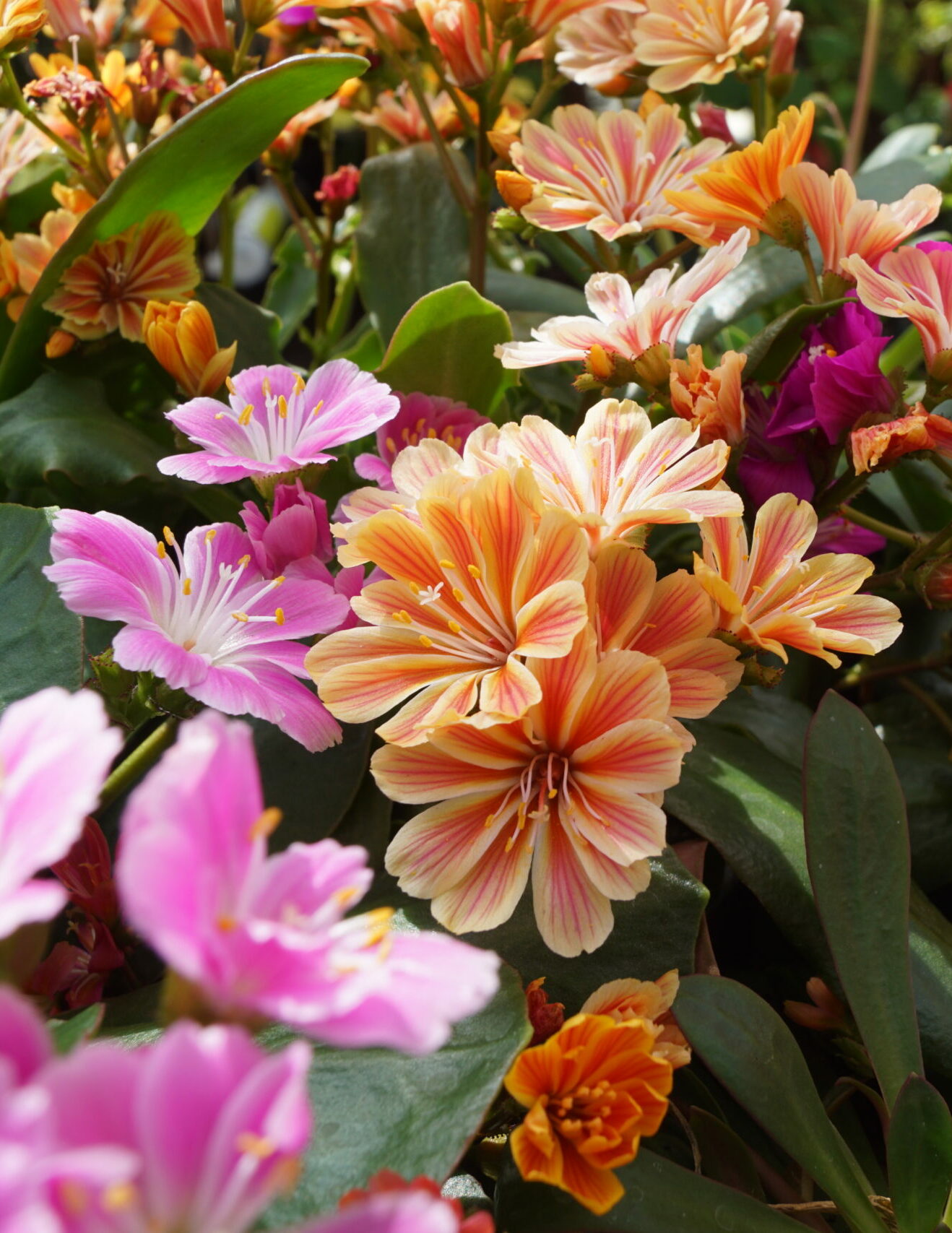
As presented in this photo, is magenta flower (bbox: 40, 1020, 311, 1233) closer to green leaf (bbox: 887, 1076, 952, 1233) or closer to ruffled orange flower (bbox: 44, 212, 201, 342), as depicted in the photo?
green leaf (bbox: 887, 1076, 952, 1233)

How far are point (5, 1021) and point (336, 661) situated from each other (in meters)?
0.22

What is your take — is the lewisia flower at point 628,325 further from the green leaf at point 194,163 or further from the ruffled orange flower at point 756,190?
the green leaf at point 194,163

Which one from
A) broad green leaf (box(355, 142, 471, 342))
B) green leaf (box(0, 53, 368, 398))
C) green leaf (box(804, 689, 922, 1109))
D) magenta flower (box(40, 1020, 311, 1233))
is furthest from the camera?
broad green leaf (box(355, 142, 471, 342))

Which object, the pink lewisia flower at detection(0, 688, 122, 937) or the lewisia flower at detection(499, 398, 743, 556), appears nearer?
the pink lewisia flower at detection(0, 688, 122, 937)

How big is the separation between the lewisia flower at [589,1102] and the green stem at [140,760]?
196 mm

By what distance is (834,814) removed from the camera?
0.47 meters

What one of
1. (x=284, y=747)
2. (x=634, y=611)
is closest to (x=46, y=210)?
(x=284, y=747)

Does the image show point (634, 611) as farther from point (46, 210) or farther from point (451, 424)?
point (46, 210)

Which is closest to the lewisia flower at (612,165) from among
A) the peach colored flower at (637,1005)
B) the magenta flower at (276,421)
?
the magenta flower at (276,421)

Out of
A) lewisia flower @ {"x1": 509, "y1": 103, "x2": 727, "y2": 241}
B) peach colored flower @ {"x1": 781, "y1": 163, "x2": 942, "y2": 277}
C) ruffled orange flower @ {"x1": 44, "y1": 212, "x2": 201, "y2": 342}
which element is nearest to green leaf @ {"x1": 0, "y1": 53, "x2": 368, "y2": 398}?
ruffled orange flower @ {"x1": 44, "y1": 212, "x2": 201, "y2": 342}

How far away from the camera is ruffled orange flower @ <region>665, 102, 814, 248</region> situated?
0.53 metres

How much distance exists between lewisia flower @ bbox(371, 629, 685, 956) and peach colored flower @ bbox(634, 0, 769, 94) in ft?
1.37

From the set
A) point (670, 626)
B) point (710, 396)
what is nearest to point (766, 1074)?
point (670, 626)

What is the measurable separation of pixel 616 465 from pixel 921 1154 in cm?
28
